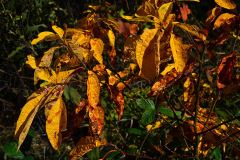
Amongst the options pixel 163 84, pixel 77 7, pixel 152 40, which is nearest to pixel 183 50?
pixel 152 40

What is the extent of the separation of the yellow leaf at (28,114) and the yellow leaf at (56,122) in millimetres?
40

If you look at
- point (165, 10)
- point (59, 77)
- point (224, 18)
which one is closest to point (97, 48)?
point (59, 77)

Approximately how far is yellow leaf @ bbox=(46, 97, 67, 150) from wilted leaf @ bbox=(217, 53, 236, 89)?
0.45 m

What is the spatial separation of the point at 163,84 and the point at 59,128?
33 cm

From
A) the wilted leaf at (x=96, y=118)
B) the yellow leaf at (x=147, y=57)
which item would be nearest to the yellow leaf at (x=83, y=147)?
the wilted leaf at (x=96, y=118)

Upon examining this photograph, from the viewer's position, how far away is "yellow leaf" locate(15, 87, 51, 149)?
419mm

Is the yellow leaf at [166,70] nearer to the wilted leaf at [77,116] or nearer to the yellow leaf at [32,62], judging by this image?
the wilted leaf at [77,116]

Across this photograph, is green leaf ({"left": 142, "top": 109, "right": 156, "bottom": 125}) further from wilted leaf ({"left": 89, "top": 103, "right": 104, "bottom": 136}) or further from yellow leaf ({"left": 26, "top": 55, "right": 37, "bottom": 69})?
yellow leaf ({"left": 26, "top": 55, "right": 37, "bottom": 69})

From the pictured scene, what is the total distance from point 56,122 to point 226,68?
1.60 feet

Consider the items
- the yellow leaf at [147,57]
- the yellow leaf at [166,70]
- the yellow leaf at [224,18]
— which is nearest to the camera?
the yellow leaf at [147,57]

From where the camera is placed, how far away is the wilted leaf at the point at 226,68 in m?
0.56

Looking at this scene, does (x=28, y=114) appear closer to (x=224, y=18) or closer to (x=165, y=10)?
(x=165, y=10)

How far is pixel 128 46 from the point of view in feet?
1.64

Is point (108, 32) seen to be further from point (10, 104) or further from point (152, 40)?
point (10, 104)
